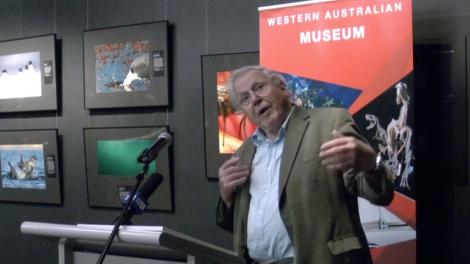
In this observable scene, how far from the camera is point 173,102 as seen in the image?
3.29m

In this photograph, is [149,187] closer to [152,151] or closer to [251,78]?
[152,151]

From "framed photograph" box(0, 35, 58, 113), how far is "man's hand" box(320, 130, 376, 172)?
2.66 metres

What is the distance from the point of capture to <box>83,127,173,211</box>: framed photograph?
3.30m

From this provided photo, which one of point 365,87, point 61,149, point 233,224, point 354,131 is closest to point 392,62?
point 365,87

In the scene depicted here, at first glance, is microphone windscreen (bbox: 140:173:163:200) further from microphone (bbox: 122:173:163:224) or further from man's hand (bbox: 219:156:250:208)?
man's hand (bbox: 219:156:250:208)

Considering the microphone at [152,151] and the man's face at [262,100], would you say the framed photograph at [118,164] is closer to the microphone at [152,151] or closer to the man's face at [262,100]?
the man's face at [262,100]

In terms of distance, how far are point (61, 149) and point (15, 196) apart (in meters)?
0.56

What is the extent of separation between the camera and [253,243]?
1856 millimetres

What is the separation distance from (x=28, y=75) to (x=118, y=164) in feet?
3.32

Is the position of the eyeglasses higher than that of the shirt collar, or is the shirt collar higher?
the eyeglasses

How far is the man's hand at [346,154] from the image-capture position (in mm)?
1497

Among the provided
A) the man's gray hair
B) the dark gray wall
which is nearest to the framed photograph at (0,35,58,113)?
the dark gray wall

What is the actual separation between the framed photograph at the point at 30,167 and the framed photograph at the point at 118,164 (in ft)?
1.07

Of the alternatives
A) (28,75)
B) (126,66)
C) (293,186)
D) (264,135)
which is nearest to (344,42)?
(264,135)
